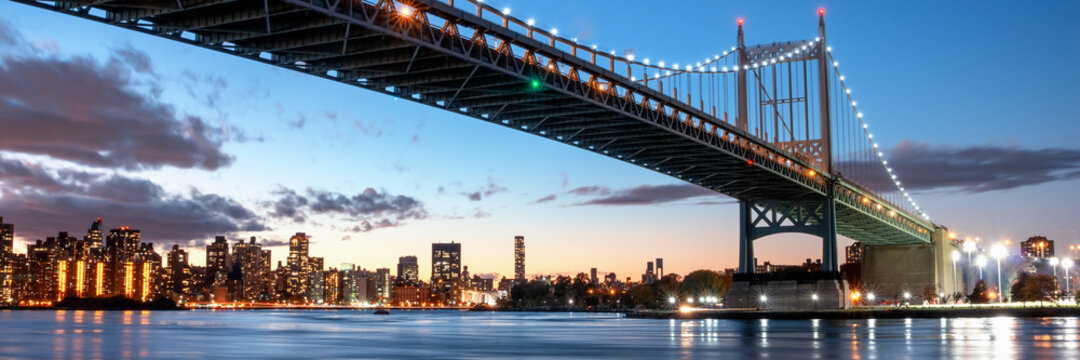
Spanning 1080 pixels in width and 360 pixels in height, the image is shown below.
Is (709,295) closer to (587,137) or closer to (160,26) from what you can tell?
(587,137)

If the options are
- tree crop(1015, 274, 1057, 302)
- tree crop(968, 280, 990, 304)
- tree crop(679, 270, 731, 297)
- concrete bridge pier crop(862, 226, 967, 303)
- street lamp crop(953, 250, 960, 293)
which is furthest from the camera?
tree crop(679, 270, 731, 297)

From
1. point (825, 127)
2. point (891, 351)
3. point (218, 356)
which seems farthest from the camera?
point (825, 127)

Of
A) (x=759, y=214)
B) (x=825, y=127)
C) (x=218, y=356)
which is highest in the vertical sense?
(x=825, y=127)

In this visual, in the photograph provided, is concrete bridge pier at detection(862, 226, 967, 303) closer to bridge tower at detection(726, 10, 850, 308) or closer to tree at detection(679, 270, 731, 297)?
tree at detection(679, 270, 731, 297)

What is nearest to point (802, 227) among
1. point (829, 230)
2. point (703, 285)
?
point (829, 230)

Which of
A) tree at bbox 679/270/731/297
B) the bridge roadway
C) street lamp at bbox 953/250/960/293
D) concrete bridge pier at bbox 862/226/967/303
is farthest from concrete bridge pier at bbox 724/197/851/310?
tree at bbox 679/270/731/297

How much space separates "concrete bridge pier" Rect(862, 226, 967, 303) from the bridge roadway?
5543 cm

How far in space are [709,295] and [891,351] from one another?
347 feet

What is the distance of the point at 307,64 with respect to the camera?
3875 centimetres

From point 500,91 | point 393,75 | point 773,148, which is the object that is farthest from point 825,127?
point 393,75

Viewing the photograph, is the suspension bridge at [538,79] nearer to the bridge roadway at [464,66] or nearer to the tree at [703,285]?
the bridge roadway at [464,66]

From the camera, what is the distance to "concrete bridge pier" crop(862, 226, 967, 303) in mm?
118250

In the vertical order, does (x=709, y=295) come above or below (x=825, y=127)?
below

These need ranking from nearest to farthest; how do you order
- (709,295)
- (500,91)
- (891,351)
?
1. (891,351)
2. (500,91)
3. (709,295)
